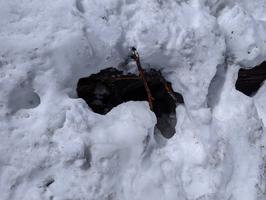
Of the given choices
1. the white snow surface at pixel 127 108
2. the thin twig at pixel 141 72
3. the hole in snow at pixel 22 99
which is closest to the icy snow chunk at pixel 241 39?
the white snow surface at pixel 127 108

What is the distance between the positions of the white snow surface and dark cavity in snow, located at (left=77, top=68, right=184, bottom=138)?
0.24ft

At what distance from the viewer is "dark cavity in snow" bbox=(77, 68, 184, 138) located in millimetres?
2221

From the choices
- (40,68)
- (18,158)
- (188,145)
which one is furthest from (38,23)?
(188,145)

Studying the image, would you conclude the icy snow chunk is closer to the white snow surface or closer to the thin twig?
the white snow surface

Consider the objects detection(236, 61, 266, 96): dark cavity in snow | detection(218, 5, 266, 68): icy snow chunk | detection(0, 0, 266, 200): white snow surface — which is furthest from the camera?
detection(236, 61, 266, 96): dark cavity in snow

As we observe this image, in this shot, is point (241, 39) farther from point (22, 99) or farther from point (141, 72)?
point (22, 99)

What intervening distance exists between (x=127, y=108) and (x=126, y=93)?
21cm

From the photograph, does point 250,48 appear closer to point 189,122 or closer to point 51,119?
point 189,122

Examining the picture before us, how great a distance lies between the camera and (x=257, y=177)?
93.0 inches

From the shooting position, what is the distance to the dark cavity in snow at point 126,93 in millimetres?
2221

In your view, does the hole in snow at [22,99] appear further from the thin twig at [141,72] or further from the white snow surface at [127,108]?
the thin twig at [141,72]

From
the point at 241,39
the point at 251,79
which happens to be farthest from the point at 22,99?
the point at 251,79

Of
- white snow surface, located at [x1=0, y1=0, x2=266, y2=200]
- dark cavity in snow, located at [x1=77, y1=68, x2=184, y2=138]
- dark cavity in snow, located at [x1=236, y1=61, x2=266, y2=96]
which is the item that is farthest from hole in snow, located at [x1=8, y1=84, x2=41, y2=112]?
dark cavity in snow, located at [x1=236, y1=61, x2=266, y2=96]

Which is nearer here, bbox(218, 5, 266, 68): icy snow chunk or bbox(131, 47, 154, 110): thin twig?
bbox(131, 47, 154, 110): thin twig
